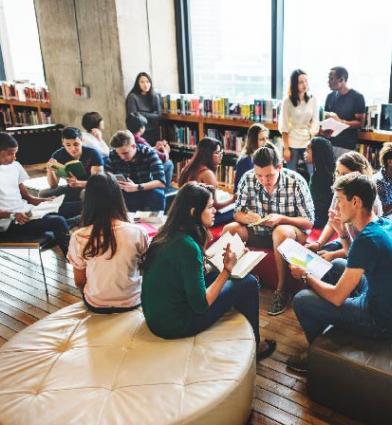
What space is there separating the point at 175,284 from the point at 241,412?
25.5 inches

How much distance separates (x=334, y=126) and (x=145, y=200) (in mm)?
2081

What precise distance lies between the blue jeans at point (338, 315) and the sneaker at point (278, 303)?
699 millimetres

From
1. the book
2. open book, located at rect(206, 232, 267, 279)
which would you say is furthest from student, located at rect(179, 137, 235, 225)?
the book

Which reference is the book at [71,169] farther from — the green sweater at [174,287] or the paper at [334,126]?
the paper at [334,126]

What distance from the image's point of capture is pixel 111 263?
2.46 metres

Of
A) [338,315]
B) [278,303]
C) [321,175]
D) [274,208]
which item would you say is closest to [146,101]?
[321,175]

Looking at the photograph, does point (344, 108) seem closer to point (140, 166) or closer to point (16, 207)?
point (140, 166)

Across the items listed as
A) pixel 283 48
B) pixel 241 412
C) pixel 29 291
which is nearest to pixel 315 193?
pixel 241 412

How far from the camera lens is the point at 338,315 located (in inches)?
91.2

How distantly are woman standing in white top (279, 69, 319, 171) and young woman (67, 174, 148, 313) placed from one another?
9.98ft

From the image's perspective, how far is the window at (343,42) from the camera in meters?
4.95

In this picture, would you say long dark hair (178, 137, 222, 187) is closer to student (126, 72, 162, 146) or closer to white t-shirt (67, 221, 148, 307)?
white t-shirt (67, 221, 148, 307)

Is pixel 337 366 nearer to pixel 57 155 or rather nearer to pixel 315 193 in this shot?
pixel 315 193

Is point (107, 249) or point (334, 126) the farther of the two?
point (334, 126)
